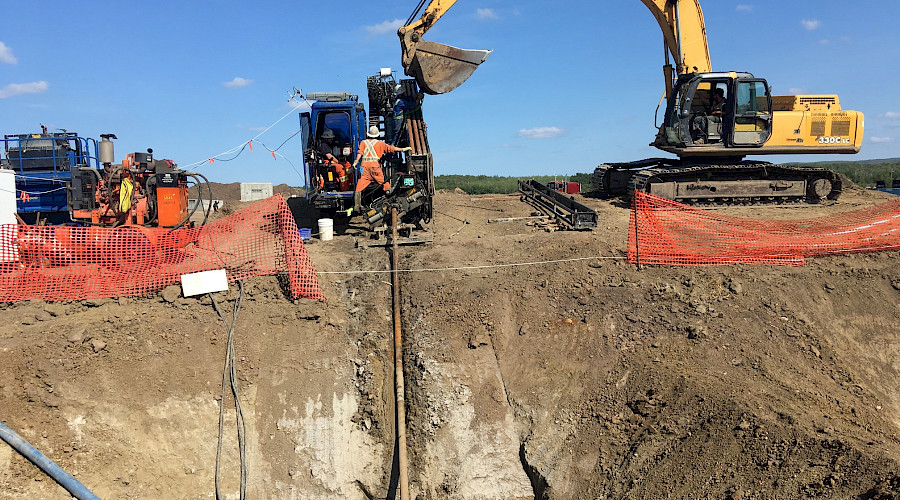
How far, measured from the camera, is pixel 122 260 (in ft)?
28.9

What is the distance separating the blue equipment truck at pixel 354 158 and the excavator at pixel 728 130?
5173mm

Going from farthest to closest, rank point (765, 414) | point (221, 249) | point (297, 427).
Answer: point (221, 249) → point (297, 427) → point (765, 414)

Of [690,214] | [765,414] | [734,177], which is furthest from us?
[734,177]

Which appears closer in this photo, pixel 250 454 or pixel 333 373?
pixel 250 454

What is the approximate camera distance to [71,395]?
7.04 meters

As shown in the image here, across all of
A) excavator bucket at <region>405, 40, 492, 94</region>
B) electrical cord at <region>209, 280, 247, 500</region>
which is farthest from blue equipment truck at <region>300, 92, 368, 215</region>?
electrical cord at <region>209, 280, 247, 500</region>

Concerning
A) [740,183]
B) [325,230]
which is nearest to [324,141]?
[325,230]

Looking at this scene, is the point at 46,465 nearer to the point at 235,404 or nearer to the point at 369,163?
the point at 235,404

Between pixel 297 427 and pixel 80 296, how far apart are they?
140 inches

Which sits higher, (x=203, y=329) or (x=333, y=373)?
(x=203, y=329)

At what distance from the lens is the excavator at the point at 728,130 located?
13.2 meters

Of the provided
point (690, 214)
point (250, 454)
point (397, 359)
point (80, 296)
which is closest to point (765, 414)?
point (397, 359)

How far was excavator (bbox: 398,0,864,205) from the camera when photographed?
1321cm

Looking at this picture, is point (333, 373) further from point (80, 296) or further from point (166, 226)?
point (166, 226)
